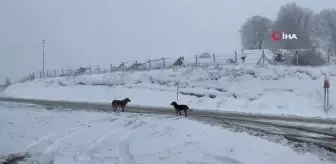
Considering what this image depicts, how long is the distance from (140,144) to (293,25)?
73838 mm

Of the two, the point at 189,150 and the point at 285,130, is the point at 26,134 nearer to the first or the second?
the point at 189,150

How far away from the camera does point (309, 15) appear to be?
84.1m

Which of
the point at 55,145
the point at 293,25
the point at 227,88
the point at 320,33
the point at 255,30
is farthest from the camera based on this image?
the point at 255,30

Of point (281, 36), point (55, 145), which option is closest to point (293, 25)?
point (281, 36)

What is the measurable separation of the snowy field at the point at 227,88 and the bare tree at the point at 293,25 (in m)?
40.3

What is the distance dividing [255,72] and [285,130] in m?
20.4

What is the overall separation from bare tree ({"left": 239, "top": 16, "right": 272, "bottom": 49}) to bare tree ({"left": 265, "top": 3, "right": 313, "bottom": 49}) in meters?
5.10

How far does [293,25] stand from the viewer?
266 ft

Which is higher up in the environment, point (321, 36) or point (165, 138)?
point (321, 36)

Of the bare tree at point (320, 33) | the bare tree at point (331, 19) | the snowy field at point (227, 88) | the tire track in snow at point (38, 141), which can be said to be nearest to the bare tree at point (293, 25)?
the bare tree at point (320, 33)

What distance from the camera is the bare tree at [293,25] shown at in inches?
3076

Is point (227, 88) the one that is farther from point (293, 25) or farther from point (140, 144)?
point (293, 25)

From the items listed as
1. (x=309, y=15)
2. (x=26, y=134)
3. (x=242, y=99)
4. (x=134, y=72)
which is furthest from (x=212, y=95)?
(x=309, y=15)

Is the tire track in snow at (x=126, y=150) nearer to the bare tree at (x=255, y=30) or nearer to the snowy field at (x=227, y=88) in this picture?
the snowy field at (x=227, y=88)
